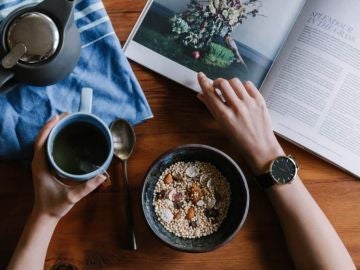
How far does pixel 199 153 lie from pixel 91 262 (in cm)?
24

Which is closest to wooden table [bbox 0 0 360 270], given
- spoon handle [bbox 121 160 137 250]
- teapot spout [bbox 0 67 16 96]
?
spoon handle [bbox 121 160 137 250]

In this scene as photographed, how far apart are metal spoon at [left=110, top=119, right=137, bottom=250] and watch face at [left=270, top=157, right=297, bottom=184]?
0.23 m

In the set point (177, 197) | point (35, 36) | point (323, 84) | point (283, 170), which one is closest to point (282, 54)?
point (323, 84)

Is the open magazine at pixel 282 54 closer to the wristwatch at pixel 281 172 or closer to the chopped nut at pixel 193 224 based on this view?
the wristwatch at pixel 281 172

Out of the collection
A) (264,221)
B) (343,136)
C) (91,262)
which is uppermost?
(343,136)

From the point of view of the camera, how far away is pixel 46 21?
0.66 meters

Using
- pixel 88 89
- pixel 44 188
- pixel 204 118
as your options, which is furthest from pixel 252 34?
pixel 44 188

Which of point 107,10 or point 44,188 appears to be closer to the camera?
point 44,188

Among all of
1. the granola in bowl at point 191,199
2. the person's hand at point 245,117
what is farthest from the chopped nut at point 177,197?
the person's hand at point 245,117

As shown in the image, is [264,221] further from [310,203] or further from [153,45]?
[153,45]

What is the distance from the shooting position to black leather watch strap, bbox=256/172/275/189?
2.51ft

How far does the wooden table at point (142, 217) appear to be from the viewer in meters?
0.76

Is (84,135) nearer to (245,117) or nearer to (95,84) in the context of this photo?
(95,84)

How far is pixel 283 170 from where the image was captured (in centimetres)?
77
